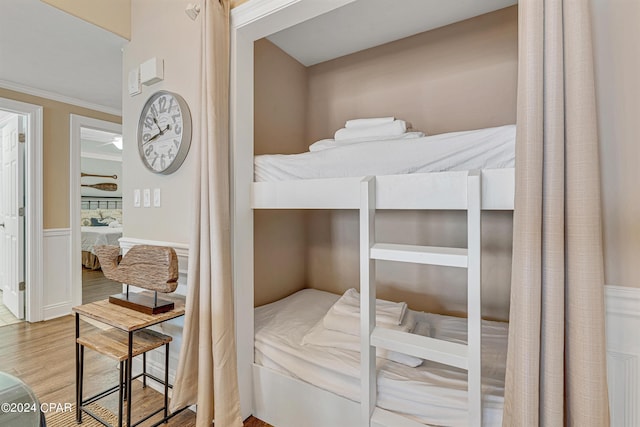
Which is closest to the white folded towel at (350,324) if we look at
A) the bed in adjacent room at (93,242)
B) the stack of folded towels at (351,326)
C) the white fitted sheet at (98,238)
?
the stack of folded towels at (351,326)

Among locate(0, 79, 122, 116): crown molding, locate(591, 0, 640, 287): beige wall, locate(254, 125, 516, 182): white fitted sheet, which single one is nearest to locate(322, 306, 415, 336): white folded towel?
locate(254, 125, 516, 182): white fitted sheet

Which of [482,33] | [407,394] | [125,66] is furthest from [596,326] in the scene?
[125,66]

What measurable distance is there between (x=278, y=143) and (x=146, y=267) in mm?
1215

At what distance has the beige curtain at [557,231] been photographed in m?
0.83

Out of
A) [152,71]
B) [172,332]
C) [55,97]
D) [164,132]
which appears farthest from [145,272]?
[55,97]

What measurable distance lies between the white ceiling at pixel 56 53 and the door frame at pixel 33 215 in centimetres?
41

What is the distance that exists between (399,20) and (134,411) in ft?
9.18

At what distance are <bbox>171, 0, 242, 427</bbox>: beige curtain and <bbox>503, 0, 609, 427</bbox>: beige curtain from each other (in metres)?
1.16

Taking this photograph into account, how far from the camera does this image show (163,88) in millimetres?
1935

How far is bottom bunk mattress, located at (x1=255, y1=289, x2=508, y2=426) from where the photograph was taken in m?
1.19

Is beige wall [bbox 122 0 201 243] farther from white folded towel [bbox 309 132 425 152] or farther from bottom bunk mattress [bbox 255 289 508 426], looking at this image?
bottom bunk mattress [bbox 255 289 508 426]

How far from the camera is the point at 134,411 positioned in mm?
1752

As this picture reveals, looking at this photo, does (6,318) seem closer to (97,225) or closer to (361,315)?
(361,315)

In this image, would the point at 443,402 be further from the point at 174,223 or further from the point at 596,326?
the point at 174,223
